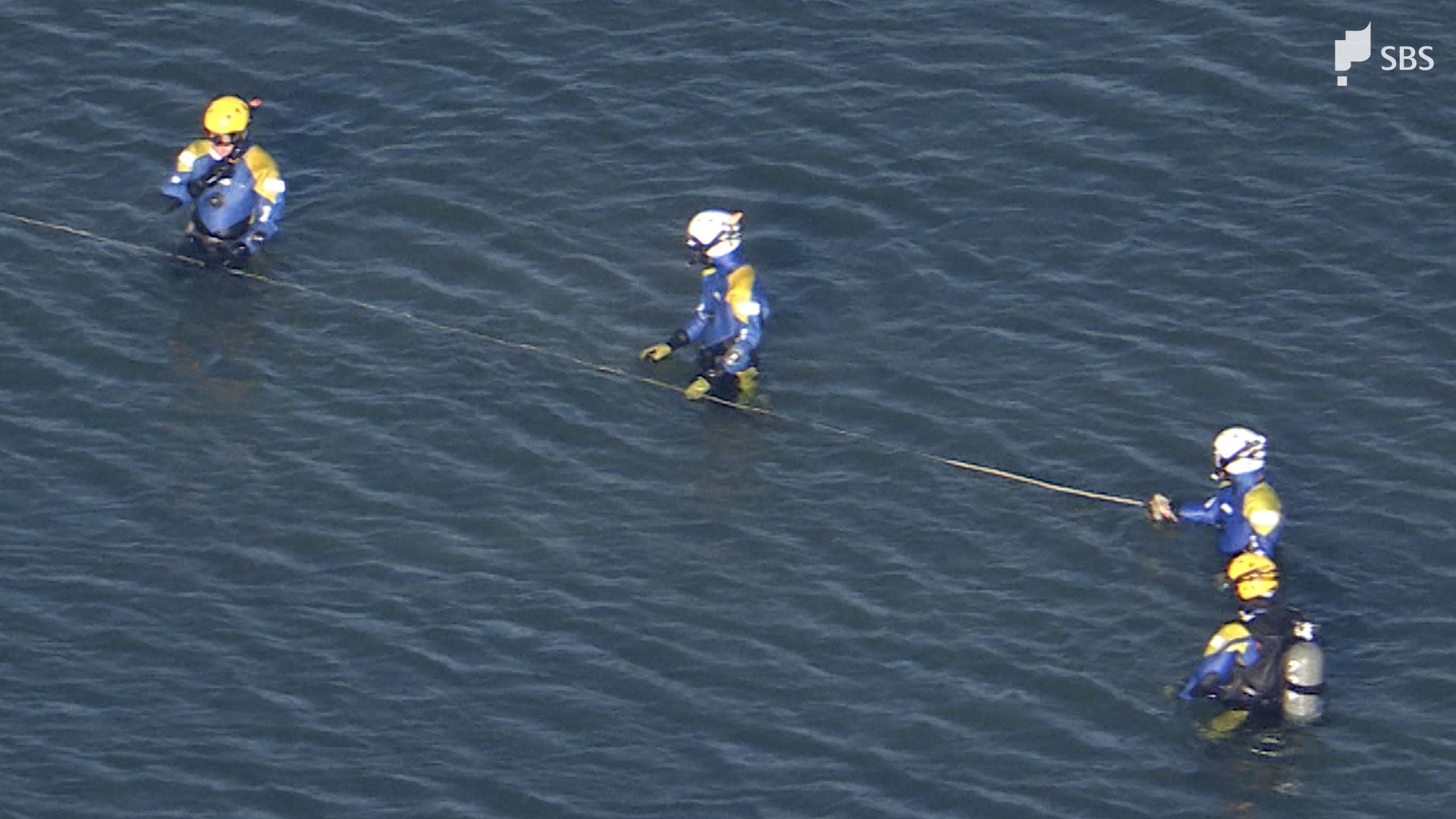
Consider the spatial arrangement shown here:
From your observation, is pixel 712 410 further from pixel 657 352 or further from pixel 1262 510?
pixel 1262 510

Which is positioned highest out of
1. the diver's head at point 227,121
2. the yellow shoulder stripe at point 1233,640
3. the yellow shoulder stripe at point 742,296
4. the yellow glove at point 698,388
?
the diver's head at point 227,121

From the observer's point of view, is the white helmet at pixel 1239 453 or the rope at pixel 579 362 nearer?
the white helmet at pixel 1239 453

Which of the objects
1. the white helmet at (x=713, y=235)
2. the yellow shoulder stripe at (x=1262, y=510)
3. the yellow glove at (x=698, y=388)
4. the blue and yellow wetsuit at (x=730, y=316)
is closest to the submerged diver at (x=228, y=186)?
the white helmet at (x=713, y=235)

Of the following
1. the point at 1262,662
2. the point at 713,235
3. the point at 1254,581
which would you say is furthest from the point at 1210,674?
the point at 713,235

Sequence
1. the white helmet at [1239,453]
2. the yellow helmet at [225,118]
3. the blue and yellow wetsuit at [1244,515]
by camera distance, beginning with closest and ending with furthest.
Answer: the blue and yellow wetsuit at [1244,515], the white helmet at [1239,453], the yellow helmet at [225,118]

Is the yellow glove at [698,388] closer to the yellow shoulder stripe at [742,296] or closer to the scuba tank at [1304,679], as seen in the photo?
the yellow shoulder stripe at [742,296]

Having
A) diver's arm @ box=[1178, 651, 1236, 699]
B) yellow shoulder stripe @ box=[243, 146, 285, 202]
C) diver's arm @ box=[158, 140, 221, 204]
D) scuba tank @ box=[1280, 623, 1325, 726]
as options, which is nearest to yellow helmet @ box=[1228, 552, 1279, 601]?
scuba tank @ box=[1280, 623, 1325, 726]
